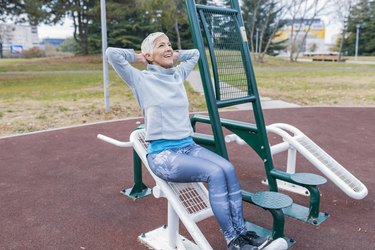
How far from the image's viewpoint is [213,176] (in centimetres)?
209

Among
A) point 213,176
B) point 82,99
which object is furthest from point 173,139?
point 82,99

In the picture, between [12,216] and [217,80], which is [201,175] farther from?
[12,216]

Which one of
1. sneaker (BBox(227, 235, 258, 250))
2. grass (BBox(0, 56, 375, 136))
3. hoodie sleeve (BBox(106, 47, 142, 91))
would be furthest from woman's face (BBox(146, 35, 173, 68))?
grass (BBox(0, 56, 375, 136))

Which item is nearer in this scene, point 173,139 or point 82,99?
point 173,139

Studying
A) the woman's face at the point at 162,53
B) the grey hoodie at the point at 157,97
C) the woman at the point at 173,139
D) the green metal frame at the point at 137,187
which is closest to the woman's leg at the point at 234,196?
the woman at the point at 173,139

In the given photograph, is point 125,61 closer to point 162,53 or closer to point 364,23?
point 162,53

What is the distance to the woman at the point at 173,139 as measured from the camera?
208 cm

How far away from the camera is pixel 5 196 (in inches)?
136

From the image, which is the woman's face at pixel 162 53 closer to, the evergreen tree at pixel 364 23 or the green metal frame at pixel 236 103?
the green metal frame at pixel 236 103

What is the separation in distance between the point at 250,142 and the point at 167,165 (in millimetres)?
1116

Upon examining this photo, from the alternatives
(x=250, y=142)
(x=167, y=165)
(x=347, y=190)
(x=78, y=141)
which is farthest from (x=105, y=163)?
(x=347, y=190)

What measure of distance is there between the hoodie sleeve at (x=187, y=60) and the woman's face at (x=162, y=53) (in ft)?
0.99

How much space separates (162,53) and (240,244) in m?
1.22

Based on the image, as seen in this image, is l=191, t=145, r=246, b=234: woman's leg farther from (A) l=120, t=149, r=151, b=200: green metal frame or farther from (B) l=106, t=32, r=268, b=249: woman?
(A) l=120, t=149, r=151, b=200: green metal frame
